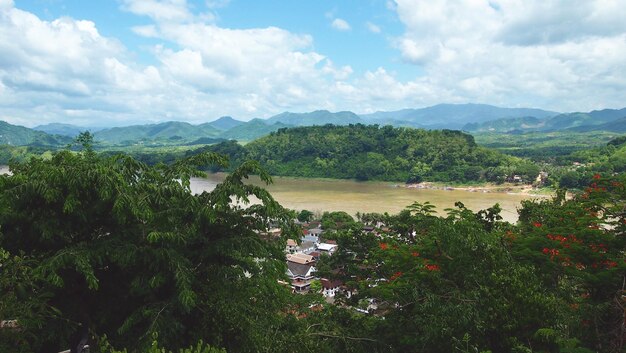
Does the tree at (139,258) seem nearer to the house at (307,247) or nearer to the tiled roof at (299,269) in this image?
the tiled roof at (299,269)

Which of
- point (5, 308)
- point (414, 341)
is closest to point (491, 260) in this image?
point (414, 341)

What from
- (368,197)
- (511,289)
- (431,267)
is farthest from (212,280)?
(368,197)

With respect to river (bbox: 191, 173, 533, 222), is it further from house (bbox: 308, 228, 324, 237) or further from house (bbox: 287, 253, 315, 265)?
house (bbox: 287, 253, 315, 265)

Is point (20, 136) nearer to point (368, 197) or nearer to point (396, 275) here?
point (368, 197)

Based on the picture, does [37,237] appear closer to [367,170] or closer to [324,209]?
[324,209]

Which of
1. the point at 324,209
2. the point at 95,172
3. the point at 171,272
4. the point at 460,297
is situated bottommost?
the point at 324,209

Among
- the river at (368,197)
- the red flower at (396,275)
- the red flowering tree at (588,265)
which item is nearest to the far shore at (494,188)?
the river at (368,197)
